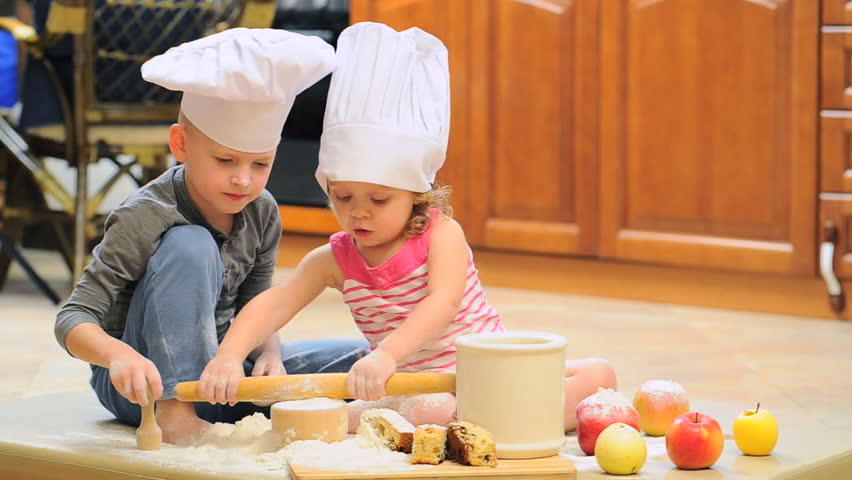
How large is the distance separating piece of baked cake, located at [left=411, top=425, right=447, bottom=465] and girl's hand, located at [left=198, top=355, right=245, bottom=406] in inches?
8.7

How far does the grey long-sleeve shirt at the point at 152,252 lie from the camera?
5.13ft

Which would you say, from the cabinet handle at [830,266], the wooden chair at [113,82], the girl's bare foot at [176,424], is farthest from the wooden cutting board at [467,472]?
the wooden chair at [113,82]

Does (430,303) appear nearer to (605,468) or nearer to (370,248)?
(370,248)

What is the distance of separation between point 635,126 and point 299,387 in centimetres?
174

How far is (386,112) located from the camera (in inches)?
61.4

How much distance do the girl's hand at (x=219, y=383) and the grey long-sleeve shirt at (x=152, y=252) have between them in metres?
0.17

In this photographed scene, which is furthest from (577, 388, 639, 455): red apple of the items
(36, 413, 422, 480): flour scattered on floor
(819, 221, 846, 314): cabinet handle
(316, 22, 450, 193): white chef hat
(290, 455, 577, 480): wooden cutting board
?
(819, 221, 846, 314): cabinet handle

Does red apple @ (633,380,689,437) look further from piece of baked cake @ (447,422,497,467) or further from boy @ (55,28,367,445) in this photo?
boy @ (55,28,367,445)

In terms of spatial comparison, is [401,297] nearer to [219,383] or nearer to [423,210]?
[423,210]

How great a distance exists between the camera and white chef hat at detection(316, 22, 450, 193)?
1.56 meters

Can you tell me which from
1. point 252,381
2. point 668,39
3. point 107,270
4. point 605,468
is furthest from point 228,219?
point 668,39

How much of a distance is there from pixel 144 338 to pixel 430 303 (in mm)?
345

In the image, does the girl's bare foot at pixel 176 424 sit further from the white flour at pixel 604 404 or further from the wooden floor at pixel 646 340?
the white flour at pixel 604 404

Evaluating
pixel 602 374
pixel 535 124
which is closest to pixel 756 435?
pixel 602 374
